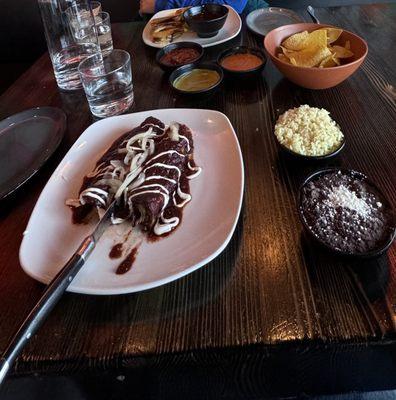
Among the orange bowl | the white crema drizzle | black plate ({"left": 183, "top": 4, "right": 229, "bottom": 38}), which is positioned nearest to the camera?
the white crema drizzle

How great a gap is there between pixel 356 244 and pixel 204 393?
51cm

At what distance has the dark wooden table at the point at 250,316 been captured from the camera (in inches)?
25.2

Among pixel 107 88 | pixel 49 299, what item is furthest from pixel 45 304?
pixel 107 88

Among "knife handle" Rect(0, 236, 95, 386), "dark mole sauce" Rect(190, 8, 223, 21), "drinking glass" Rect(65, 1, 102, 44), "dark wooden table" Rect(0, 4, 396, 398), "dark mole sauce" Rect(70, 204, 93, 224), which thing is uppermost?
"drinking glass" Rect(65, 1, 102, 44)

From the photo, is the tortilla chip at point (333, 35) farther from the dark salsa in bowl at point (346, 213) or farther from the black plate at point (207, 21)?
the dark salsa in bowl at point (346, 213)

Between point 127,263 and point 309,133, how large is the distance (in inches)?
22.6

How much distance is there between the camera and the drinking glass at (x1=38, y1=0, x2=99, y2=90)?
1.36 meters

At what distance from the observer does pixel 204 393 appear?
0.87 metres

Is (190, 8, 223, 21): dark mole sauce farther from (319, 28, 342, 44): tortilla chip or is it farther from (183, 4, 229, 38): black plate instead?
(319, 28, 342, 44): tortilla chip

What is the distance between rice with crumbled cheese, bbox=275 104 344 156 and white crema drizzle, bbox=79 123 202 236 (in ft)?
0.83

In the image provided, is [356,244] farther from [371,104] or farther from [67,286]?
[371,104]

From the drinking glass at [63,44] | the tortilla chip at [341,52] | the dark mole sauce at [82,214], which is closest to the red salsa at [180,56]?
the drinking glass at [63,44]

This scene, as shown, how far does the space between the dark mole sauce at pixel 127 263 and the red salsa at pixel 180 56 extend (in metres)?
0.87

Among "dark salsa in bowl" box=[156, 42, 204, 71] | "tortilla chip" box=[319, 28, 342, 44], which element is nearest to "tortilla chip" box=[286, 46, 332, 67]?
"tortilla chip" box=[319, 28, 342, 44]
